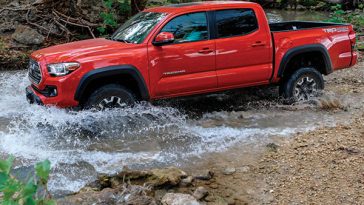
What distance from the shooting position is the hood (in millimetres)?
6301

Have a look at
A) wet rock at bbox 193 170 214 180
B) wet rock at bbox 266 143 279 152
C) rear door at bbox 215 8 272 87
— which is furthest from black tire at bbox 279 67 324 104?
wet rock at bbox 193 170 214 180

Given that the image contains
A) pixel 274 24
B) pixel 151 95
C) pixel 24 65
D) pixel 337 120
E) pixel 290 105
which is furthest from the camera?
pixel 24 65

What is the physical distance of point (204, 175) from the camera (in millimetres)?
5242

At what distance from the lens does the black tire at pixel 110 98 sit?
21.2 feet

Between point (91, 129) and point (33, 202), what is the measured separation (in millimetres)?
4767

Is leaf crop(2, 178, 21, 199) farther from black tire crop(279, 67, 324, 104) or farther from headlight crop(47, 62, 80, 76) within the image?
black tire crop(279, 67, 324, 104)

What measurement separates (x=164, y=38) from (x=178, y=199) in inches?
110

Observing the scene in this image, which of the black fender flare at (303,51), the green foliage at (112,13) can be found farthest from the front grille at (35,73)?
the green foliage at (112,13)

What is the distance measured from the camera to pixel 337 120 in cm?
738

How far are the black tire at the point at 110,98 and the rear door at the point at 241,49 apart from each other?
1.54m

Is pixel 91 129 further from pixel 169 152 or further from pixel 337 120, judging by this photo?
pixel 337 120

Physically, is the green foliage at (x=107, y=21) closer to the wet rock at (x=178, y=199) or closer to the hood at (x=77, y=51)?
the hood at (x=77, y=51)

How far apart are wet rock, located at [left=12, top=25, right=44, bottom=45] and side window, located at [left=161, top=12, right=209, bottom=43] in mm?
7751

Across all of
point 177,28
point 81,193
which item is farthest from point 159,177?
point 177,28
